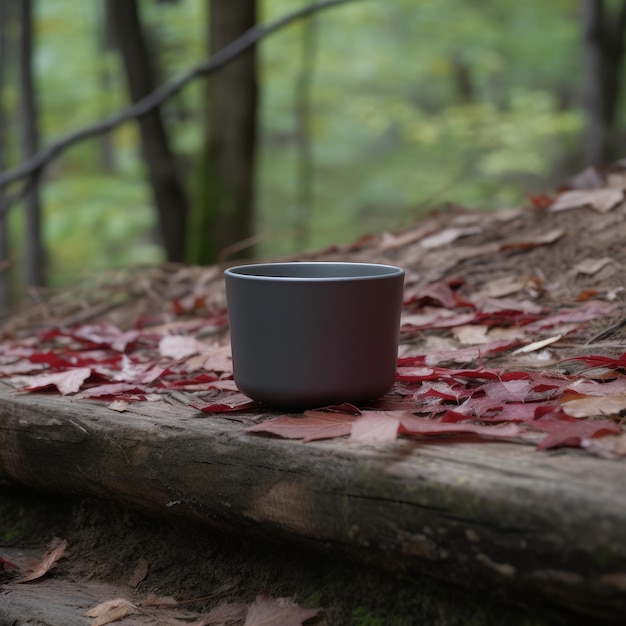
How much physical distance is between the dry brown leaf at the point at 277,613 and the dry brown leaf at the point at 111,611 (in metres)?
0.17

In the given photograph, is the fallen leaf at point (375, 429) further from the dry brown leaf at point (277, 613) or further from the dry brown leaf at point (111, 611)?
the dry brown leaf at point (111, 611)

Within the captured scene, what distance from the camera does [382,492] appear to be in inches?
34.5

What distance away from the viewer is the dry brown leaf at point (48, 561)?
3.85 feet

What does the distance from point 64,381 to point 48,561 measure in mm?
329

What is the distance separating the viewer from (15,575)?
1.18m

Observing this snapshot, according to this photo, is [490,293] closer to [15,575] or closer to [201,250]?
[15,575]

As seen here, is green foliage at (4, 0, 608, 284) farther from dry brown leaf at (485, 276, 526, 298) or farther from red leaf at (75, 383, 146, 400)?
red leaf at (75, 383, 146, 400)

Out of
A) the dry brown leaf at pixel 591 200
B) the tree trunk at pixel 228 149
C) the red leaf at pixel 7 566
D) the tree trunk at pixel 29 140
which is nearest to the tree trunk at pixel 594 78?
the tree trunk at pixel 228 149

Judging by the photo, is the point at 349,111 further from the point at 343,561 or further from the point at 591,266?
the point at 343,561

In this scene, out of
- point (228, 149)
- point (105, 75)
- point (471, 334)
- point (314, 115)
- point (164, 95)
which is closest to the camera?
point (471, 334)

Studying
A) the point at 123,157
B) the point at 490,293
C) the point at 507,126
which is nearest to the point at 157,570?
the point at 490,293

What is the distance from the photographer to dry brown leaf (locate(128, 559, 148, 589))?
115cm

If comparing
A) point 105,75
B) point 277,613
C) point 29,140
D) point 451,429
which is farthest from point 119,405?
point 105,75

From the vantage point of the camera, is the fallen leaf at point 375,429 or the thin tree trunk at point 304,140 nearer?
the fallen leaf at point 375,429
